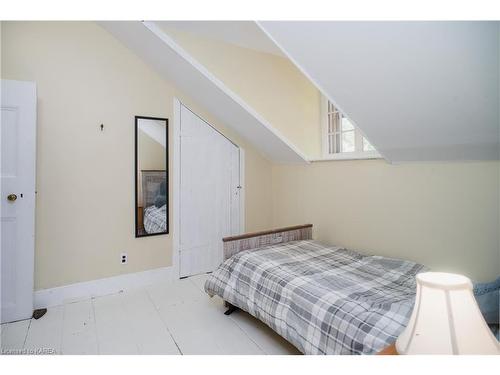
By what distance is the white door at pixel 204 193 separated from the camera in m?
3.24

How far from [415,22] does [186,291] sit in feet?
8.65

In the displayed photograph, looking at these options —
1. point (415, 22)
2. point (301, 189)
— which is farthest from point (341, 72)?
point (301, 189)

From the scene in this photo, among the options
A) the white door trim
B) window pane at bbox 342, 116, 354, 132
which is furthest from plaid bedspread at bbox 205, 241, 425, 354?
window pane at bbox 342, 116, 354, 132

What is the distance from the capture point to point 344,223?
114 inches

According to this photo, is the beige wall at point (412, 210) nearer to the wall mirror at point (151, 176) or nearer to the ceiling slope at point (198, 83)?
the ceiling slope at point (198, 83)

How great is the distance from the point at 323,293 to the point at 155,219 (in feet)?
6.30

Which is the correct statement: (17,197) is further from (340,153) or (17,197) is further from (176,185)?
(340,153)

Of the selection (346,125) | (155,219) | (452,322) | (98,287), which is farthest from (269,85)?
(452,322)

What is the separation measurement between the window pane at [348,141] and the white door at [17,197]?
2.79 m

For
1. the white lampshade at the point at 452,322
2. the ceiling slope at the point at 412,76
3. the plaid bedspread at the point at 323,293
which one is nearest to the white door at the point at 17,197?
the plaid bedspread at the point at 323,293

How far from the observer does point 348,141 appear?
3.19m

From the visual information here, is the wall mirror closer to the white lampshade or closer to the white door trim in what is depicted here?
the white door trim

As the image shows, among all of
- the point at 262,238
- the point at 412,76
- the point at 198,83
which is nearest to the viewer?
the point at 412,76
